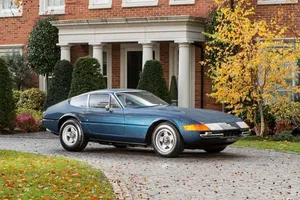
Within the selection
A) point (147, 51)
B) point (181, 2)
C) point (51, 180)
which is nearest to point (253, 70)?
point (147, 51)

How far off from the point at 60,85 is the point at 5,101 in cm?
298

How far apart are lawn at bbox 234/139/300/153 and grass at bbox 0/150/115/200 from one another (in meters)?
5.56

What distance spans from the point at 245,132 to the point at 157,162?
2.11 m

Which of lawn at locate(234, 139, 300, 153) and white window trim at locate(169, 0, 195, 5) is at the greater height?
white window trim at locate(169, 0, 195, 5)

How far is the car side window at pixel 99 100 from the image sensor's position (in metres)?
16.1

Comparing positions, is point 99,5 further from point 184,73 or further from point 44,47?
point 184,73

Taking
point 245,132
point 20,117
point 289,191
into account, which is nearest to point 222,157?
point 245,132

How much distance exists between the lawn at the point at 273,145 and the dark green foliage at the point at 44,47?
11.6 m

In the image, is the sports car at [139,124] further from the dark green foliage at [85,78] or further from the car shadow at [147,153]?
the dark green foliage at [85,78]

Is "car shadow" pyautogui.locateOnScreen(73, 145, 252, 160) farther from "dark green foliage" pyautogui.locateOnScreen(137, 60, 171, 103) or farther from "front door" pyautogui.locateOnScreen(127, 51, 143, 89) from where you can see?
"front door" pyautogui.locateOnScreen(127, 51, 143, 89)

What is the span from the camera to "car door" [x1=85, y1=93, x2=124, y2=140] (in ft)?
51.1

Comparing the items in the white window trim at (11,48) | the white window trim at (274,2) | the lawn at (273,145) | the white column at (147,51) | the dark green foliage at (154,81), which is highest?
the white window trim at (274,2)

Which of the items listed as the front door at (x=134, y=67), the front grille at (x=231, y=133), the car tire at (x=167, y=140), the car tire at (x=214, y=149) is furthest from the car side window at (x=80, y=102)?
the front door at (x=134, y=67)

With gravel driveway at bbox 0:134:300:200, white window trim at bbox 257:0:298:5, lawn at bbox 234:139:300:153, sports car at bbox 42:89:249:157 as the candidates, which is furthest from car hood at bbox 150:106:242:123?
white window trim at bbox 257:0:298:5
